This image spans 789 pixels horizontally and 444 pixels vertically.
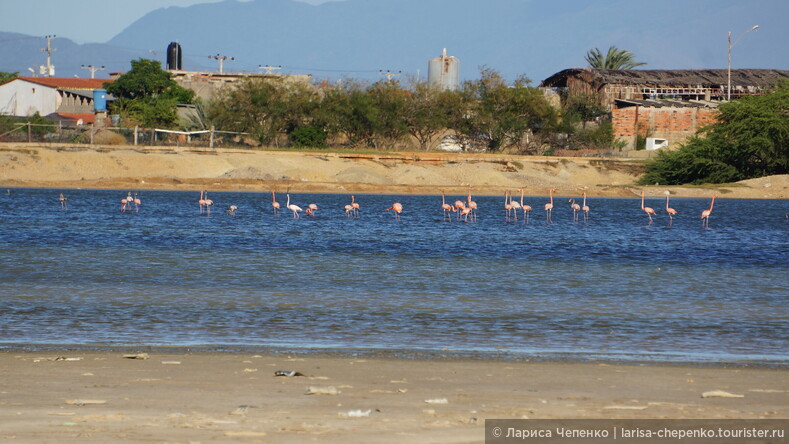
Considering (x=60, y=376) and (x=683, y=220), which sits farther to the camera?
(x=683, y=220)

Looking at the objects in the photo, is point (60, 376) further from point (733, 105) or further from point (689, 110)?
point (689, 110)

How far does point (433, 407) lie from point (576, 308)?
25.1ft

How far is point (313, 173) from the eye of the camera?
5822 cm

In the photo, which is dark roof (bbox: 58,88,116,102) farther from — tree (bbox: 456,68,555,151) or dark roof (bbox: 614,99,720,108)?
dark roof (bbox: 614,99,720,108)

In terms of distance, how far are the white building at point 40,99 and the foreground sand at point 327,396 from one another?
74.9 meters

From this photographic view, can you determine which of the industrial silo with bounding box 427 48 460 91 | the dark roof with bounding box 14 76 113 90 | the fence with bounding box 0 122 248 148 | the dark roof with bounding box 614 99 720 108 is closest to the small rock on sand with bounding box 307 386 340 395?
the fence with bounding box 0 122 248 148

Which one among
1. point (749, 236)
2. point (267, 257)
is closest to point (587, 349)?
point (267, 257)

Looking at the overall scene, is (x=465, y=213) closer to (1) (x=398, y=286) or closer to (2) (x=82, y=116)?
(1) (x=398, y=286)

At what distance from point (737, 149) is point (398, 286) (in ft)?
154

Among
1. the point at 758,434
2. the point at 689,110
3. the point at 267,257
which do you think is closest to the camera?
the point at 758,434

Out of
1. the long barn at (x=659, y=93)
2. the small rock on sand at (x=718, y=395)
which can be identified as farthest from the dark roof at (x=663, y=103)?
the small rock on sand at (x=718, y=395)

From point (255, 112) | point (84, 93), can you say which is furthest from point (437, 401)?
point (84, 93)

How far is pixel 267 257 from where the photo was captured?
2280 cm

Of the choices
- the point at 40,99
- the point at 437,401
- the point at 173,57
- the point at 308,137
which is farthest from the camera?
the point at 173,57
